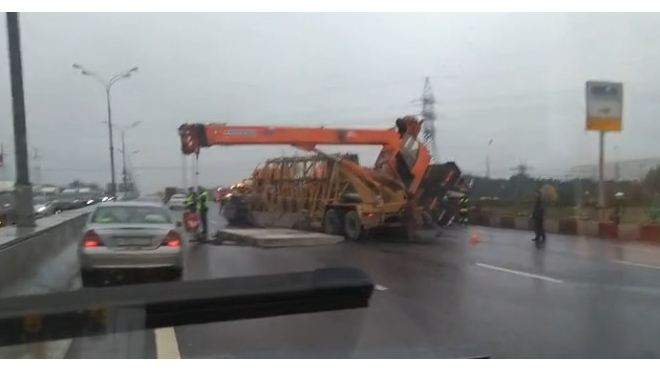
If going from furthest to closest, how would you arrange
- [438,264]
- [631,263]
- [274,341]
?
[631,263] < [438,264] < [274,341]

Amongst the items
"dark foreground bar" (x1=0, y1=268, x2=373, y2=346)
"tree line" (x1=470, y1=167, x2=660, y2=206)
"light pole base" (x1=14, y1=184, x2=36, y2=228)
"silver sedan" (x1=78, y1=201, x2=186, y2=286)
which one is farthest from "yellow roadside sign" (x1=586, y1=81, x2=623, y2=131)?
"light pole base" (x1=14, y1=184, x2=36, y2=228)

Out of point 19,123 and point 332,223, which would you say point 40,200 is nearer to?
point 19,123

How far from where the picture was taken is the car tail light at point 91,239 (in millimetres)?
4047

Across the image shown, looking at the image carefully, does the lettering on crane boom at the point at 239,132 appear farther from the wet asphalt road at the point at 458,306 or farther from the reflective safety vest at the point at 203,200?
the wet asphalt road at the point at 458,306

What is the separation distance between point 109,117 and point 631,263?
3.07 meters

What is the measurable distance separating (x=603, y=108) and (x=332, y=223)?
1531mm

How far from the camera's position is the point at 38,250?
447 cm

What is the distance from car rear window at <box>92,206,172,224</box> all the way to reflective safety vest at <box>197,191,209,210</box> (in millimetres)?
165

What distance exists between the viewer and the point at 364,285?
389 cm

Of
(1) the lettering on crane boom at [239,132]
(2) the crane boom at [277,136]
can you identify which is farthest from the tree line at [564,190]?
(1) the lettering on crane boom at [239,132]

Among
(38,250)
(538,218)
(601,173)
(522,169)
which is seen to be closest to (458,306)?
(538,218)

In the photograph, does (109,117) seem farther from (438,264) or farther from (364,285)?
(438,264)

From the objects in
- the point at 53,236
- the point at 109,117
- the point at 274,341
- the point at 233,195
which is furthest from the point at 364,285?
the point at 53,236
